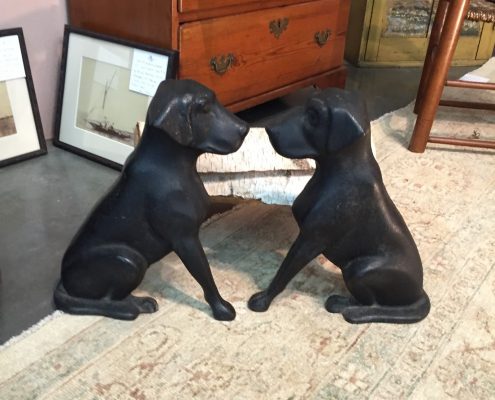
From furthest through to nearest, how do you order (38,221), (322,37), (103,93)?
(322,37) → (103,93) → (38,221)

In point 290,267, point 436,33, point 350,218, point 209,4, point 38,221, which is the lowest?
point 38,221

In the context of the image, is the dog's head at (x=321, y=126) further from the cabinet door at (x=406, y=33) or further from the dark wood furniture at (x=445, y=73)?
the cabinet door at (x=406, y=33)

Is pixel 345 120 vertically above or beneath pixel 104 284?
above

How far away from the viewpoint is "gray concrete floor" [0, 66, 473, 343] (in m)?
1.08

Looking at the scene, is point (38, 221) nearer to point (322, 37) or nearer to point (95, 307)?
point (95, 307)

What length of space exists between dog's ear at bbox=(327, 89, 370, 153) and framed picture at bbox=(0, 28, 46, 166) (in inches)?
40.3

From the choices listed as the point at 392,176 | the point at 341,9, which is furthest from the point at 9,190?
the point at 341,9

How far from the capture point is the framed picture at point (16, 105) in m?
1.50

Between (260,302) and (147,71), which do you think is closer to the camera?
(260,302)

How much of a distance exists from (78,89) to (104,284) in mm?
823

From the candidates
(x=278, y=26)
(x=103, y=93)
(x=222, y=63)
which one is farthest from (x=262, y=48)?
(x=103, y=93)

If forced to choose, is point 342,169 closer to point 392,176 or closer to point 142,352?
point 142,352

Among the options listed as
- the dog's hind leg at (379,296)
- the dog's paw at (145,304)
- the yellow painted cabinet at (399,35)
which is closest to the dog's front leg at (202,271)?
the dog's paw at (145,304)

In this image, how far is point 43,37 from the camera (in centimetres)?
160
